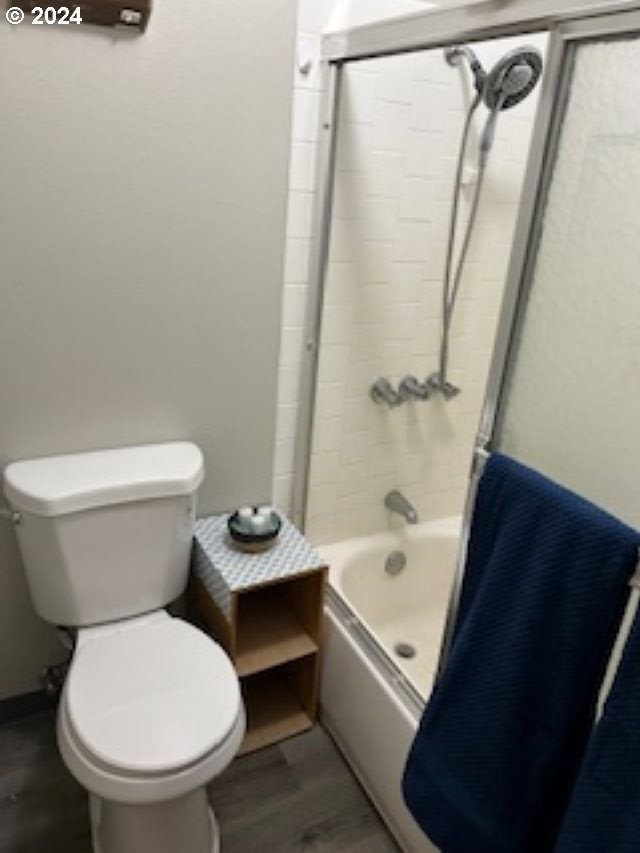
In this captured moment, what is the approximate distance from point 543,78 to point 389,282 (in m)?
0.86

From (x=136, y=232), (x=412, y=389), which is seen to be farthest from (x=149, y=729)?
(x=412, y=389)

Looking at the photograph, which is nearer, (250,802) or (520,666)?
(520,666)

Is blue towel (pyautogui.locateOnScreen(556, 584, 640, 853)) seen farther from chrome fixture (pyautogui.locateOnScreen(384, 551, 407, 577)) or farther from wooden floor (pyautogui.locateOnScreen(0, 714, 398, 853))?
chrome fixture (pyautogui.locateOnScreen(384, 551, 407, 577))

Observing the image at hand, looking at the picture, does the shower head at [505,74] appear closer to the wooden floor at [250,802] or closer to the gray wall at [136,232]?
the gray wall at [136,232]

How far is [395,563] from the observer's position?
207 cm

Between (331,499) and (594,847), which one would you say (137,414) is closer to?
(331,499)

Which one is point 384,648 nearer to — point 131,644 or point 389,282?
point 131,644

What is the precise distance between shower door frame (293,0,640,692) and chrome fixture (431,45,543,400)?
272mm

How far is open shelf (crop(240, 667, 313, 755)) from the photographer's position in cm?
173

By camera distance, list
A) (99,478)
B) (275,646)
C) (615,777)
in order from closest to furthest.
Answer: (615,777), (99,478), (275,646)

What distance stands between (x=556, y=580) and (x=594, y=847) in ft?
1.19

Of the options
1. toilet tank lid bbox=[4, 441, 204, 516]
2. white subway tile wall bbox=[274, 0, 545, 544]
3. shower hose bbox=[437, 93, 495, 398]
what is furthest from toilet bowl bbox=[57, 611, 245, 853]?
shower hose bbox=[437, 93, 495, 398]

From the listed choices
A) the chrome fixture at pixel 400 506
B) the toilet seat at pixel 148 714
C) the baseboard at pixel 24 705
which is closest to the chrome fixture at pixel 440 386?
the chrome fixture at pixel 400 506

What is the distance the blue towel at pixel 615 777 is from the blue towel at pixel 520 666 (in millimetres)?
69
